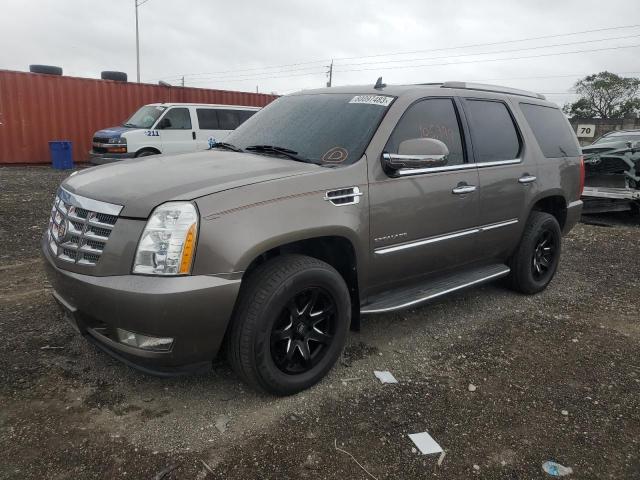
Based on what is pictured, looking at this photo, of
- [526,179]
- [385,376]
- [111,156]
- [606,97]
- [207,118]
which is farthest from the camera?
[606,97]

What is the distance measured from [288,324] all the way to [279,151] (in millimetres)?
1225

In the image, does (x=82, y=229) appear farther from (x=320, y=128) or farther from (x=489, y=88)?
(x=489, y=88)

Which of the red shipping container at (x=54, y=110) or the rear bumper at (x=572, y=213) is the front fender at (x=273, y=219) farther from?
the red shipping container at (x=54, y=110)

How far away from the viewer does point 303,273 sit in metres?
2.71

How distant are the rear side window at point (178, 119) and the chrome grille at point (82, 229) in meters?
9.90

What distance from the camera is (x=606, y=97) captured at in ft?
161

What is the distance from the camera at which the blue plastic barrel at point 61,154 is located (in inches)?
539

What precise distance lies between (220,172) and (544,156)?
3150 millimetres

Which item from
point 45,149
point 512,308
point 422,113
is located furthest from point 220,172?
point 45,149

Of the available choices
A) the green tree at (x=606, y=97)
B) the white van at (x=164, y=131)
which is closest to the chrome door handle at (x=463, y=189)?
the white van at (x=164, y=131)

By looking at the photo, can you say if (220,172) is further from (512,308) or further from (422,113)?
(512,308)

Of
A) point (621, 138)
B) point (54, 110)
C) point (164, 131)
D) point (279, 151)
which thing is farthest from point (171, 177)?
point (54, 110)

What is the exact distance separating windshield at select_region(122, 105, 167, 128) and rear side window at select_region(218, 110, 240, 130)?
148 centimetres

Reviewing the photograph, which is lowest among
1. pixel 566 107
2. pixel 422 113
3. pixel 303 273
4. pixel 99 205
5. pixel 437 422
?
pixel 437 422
